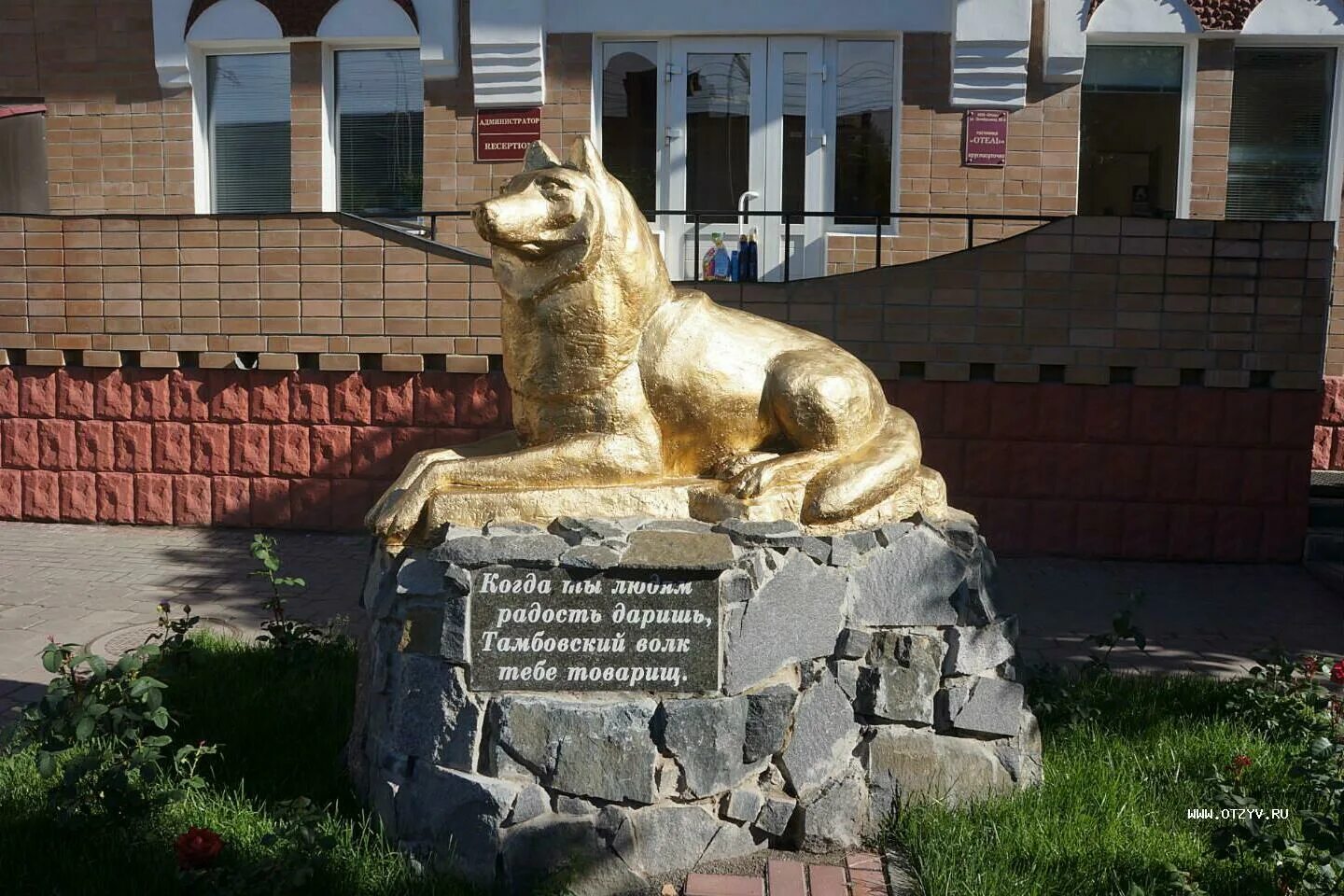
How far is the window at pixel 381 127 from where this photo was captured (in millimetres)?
10070

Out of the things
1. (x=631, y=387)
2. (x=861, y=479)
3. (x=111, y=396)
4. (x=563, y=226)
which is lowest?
(x=111, y=396)


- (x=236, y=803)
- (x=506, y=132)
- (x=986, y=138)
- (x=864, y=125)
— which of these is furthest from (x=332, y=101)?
(x=236, y=803)

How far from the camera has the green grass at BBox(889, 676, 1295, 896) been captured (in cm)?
333

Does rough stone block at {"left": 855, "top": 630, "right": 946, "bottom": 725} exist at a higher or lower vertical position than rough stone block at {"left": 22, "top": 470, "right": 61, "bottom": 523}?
higher

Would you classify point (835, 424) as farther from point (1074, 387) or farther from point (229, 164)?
point (229, 164)

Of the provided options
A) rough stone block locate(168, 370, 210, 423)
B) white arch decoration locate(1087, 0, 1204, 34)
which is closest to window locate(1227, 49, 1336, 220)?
white arch decoration locate(1087, 0, 1204, 34)

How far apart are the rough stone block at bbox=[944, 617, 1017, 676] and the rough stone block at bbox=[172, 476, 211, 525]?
246 inches

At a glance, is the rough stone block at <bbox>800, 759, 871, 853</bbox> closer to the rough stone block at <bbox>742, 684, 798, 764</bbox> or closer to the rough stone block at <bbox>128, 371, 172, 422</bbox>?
the rough stone block at <bbox>742, 684, 798, 764</bbox>

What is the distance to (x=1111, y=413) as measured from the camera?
752 centimetres

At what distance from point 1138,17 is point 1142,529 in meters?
4.28

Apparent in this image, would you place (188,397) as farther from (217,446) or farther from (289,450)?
(289,450)

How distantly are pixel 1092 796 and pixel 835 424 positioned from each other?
1.54 m

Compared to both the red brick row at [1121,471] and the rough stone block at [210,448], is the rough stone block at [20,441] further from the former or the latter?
the red brick row at [1121,471]

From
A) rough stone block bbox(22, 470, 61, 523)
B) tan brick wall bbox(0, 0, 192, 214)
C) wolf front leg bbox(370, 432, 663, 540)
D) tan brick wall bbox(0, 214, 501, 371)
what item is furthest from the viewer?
tan brick wall bbox(0, 0, 192, 214)
